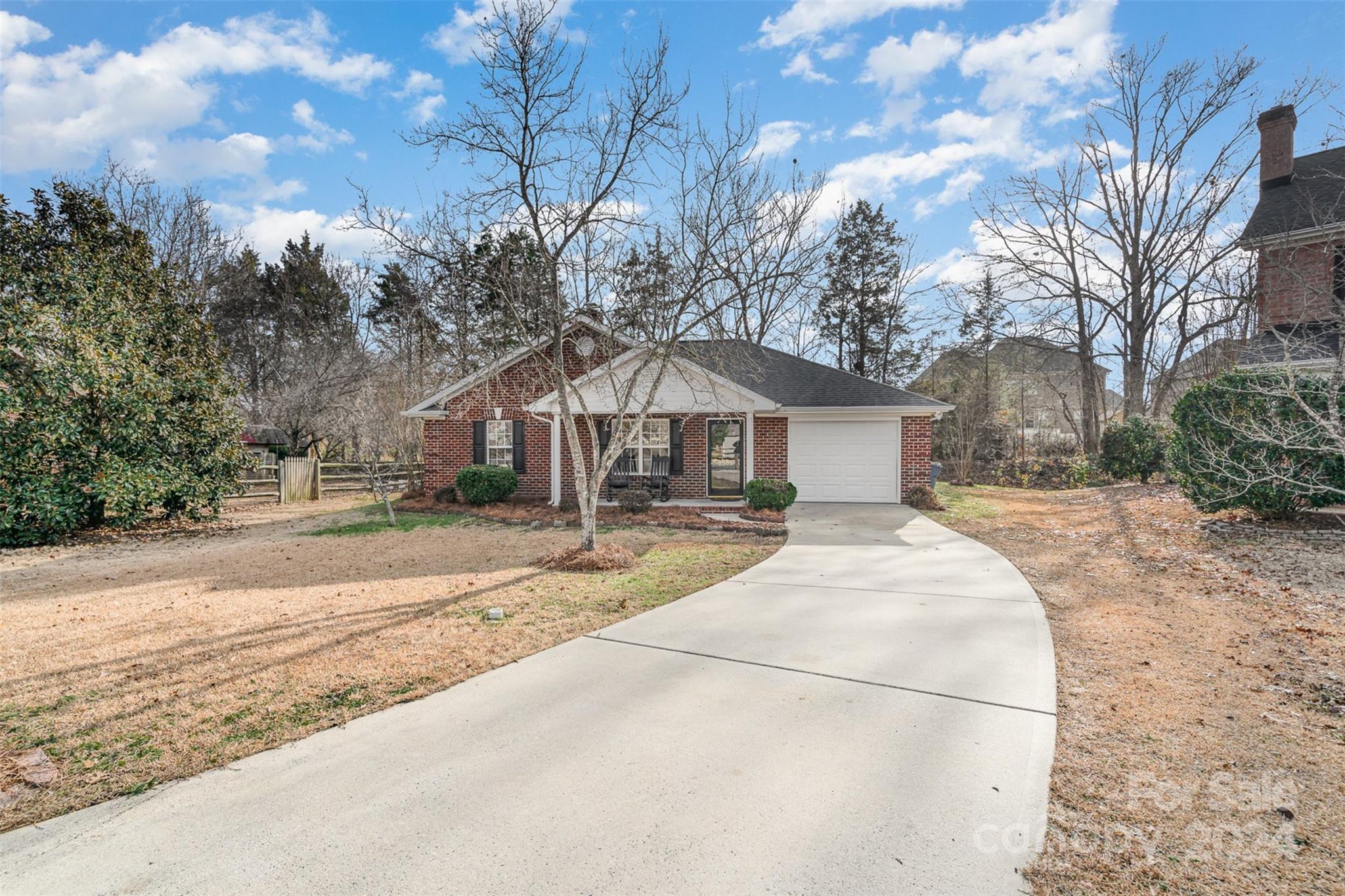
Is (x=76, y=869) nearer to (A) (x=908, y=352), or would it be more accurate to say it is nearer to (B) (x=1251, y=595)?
(B) (x=1251, y=595)

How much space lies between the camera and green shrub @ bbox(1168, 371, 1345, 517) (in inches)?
318

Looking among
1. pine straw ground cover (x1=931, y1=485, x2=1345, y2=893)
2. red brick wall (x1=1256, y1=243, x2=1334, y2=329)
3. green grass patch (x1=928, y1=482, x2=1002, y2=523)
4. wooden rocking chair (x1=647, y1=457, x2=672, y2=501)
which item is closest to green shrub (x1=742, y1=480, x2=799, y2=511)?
wooden rocking chair (x1=647, y1=457, x2=672, y2=501)

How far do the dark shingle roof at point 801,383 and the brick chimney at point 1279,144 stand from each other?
11.3 m

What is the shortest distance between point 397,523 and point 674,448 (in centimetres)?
657

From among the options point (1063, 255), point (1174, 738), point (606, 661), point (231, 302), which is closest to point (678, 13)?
point (606, 661)

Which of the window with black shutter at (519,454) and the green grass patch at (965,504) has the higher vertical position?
the window with black shutter at (519,454)

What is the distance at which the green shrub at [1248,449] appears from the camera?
808cm

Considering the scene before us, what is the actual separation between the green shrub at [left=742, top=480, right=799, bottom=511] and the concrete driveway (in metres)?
7.79

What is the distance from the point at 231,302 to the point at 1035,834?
3469 centimetres

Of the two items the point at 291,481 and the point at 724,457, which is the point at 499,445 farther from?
the point at 291,481

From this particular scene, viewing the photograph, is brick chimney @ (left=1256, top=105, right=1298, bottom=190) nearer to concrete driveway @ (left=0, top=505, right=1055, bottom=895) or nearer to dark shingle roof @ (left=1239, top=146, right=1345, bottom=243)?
dark shingle roof @ (left=1239, top=146, right=1345, bottom=243)

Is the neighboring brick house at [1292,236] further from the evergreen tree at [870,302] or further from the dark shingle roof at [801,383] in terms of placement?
the evergreen tree at [870,302]

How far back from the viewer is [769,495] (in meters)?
12.4

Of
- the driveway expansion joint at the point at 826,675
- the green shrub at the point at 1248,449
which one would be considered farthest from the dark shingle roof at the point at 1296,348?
the driveway expansion joint at the point at 826,675
